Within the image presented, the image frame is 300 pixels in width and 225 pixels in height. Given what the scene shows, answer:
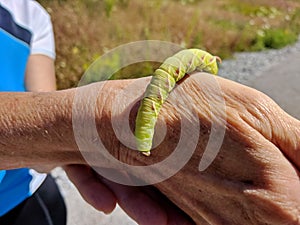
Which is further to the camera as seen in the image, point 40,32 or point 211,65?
point 40,32

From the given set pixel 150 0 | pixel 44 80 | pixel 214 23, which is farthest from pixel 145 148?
pixel 214 23

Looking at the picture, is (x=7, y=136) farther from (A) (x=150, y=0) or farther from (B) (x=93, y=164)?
(A) (x=150, y=0)

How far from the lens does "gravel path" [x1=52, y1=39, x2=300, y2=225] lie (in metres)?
2.51

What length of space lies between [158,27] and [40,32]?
12.0 feet

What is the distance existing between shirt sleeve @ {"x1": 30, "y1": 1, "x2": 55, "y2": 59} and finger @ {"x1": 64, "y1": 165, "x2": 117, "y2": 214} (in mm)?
416

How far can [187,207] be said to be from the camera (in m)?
0.93

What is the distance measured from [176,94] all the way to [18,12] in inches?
25.1

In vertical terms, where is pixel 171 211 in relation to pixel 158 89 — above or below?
below

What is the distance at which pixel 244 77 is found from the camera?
4.55 meters

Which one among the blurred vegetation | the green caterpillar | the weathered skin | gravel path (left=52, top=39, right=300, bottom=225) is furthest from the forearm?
the blurred vegetation

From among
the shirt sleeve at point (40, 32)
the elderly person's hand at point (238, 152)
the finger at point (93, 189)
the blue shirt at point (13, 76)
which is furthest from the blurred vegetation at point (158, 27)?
the elderly person's hand at point (238, 152)

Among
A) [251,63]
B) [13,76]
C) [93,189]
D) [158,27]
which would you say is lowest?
[251,63]

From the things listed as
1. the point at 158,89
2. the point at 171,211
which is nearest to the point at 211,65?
the point at 158,89

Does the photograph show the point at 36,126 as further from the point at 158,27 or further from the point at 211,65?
the point at 158,27
